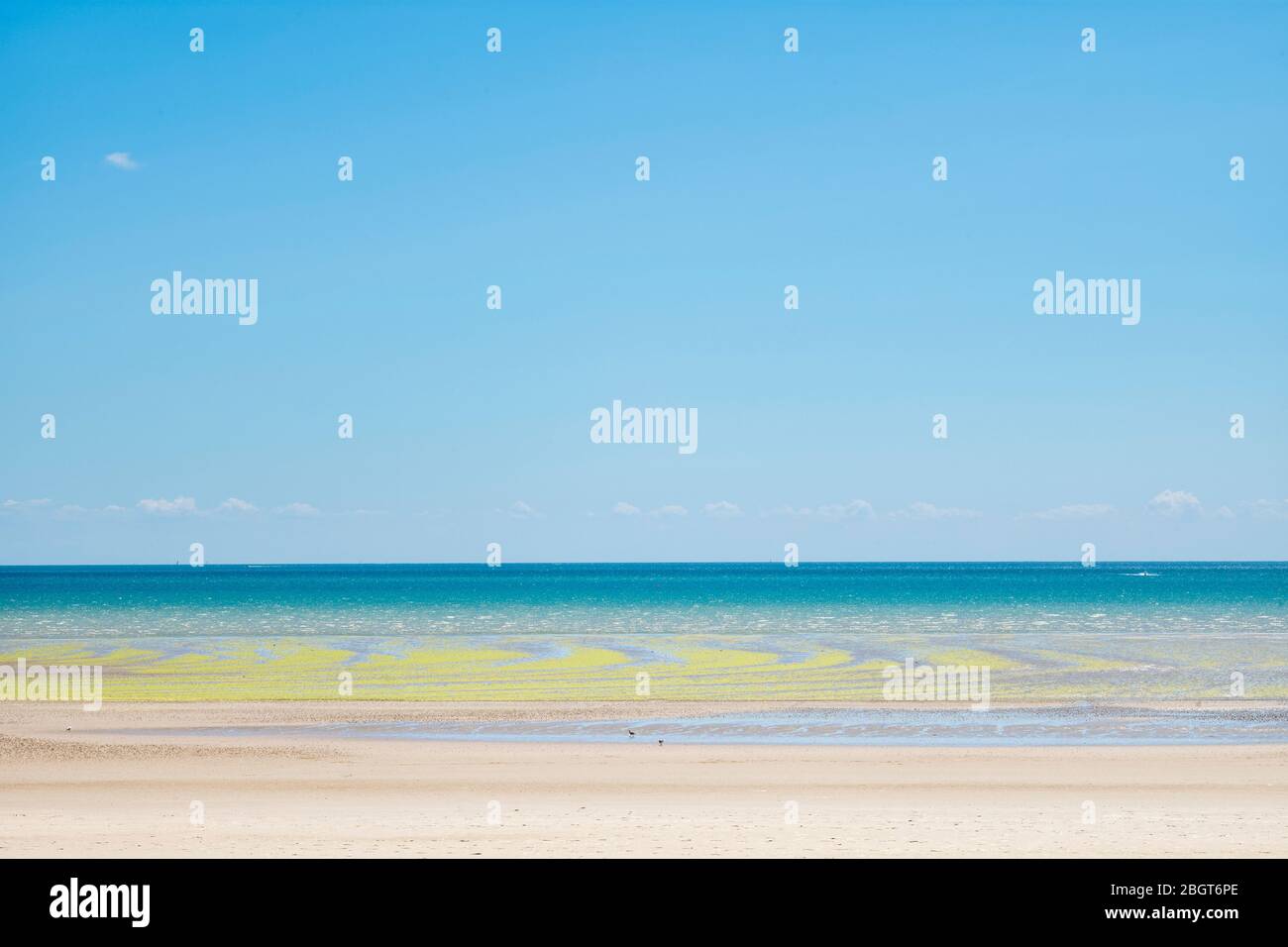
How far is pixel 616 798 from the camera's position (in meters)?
16.4

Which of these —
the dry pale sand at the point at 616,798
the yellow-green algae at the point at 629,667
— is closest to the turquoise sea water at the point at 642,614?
the yellow-green algae at the point at 629,667

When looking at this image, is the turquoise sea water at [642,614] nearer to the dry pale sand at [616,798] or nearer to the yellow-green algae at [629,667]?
the yellow-green algae at [629,667]

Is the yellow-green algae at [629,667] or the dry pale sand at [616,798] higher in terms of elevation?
the dry pale sand at [616,798]

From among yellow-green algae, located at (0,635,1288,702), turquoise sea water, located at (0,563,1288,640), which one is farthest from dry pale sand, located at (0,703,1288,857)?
turquoise sea water, located at (0,563,1288,640)

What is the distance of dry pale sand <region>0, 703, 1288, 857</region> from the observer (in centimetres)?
1298

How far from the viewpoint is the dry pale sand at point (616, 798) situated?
42.6ft

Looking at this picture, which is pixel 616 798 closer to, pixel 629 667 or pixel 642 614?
pixel 629 667

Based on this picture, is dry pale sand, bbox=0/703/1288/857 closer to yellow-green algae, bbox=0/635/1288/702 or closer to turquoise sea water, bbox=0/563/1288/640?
yellow-green algae, bbox=0/635/1288/702

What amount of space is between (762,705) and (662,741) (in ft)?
22.3

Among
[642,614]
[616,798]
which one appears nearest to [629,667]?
[616,798]
